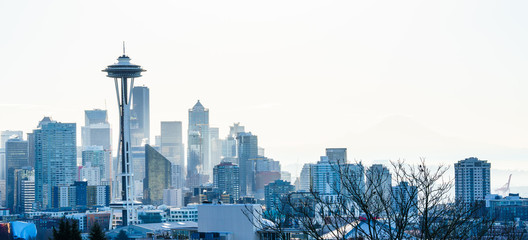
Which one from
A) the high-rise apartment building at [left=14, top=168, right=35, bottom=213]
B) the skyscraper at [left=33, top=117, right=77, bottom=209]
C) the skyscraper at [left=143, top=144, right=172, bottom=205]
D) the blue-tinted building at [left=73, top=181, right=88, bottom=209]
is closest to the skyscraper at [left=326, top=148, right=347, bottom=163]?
the skyscraper at [left=143, top=144, right=172, bottom=205]

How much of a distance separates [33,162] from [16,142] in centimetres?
559

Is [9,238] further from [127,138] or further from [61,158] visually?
[61,158]

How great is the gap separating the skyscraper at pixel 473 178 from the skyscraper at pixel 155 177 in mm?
78831

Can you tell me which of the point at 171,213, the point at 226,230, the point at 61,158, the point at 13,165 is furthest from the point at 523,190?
the point at 226,230

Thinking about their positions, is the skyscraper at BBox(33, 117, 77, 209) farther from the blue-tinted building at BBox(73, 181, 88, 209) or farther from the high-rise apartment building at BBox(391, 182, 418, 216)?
the high-rise apartment building at BBox(391, 182, 418, 216)

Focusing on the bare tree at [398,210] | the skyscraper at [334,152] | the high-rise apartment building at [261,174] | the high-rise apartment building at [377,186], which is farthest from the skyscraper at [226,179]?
the bare tree at [398,210]

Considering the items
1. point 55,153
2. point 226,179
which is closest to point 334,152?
point 226,179

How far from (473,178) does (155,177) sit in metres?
87.9

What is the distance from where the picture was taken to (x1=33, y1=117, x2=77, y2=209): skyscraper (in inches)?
7058

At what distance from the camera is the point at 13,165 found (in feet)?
626

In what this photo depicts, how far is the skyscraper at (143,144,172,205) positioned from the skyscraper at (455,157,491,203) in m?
78.8

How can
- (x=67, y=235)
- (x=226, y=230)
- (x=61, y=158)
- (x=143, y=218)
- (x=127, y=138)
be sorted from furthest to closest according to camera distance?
1. (x=61, y=158)
2. (x=143, y=218)
3. (x=127, y=138)
4. (x=226, y=230)
5. (x=67, y=235)

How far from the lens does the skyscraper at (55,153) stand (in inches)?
7058

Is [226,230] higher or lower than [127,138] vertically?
lower
